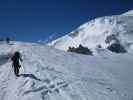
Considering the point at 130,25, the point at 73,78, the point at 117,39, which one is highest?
the point at 130,25

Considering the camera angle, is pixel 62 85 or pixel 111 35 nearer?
pixel 62 85

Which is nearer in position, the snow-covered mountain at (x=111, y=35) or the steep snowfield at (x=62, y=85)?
the steep snowfield at (x=62, y=85)

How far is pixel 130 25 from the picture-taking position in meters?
179

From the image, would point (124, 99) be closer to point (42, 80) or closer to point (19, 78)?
point (42, 80)

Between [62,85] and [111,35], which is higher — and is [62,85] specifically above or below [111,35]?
below

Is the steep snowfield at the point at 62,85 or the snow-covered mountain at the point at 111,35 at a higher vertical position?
the snow-covered mountain at the point at 111,35

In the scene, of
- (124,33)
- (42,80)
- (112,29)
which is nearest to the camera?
(42,80)

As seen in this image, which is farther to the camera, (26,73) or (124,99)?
(26,73)

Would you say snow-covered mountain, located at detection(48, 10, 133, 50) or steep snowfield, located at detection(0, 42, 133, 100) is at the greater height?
snow-covered mountain, located at detection(48, 10, 133, 50)

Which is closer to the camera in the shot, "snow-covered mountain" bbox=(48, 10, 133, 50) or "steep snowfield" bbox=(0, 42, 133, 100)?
"steep snowfield" bbox=(0, 42, 133, 100)

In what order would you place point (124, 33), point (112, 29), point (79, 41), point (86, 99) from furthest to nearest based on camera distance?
point (79, 41)
point (112, 29)
point (124, 33)
point (86, 99)

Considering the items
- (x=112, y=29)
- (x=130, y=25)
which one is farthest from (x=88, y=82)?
(x=130, y=25)

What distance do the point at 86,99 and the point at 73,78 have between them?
474 centimetres

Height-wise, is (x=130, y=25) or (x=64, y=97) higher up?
(x=130, y=25)
